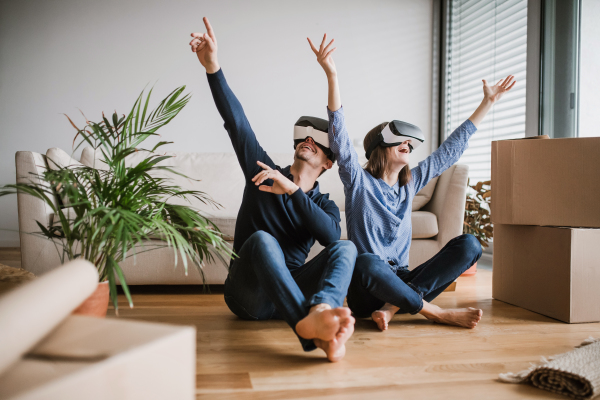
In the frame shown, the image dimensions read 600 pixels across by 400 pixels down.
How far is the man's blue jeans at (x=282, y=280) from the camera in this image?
1396 mm

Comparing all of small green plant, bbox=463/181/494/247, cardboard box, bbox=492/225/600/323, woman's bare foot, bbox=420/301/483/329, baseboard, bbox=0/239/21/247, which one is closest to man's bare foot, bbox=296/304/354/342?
woman's bare foot, bbox=420/301/483/329

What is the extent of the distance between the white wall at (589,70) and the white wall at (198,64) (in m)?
1.58

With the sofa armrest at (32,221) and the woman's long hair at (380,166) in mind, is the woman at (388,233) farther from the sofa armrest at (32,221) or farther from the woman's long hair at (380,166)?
the sofa armrest at (32,221)

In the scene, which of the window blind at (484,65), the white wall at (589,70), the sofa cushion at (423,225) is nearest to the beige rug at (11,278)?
the sofa cushion at (423,225)

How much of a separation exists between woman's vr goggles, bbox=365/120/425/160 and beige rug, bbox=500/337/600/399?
0.98 meters

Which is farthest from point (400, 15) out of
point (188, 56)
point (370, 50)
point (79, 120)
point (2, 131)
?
point (2, 131)

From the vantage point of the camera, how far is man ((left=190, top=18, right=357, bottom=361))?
136 cm

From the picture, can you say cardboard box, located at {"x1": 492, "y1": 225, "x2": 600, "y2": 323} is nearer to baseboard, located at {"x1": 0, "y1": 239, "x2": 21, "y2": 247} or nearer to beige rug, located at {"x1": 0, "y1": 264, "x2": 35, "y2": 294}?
beige rug, located at {"x1": 0, "y1": 264, "x2": 35, "y2": 294}


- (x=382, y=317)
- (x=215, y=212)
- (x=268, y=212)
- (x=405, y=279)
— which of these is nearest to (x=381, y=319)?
(x=382, y=317)

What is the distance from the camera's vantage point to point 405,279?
189 cm

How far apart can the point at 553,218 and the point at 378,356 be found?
41.9 inches

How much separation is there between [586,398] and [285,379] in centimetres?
75

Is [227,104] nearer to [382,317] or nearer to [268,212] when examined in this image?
[268,212]

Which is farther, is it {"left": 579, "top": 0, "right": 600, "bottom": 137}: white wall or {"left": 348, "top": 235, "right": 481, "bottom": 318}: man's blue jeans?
{"left": 579, "top": 0, "right": 600, "bottom": 137}: white wall
